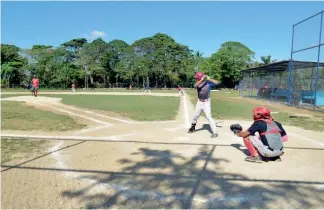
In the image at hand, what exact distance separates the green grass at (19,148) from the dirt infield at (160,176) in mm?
274

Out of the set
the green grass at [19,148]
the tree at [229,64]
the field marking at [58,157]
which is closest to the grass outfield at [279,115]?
the field marking at [58,157]

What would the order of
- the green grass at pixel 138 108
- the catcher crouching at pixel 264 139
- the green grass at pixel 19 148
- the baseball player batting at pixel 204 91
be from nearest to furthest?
the catcher crouching at pixel 264 139 < the green grass at pixel 19 148 < the baseball player batting at pixel 204 91 < the green grass at pixel 138 108

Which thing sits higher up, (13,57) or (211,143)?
(13,57)

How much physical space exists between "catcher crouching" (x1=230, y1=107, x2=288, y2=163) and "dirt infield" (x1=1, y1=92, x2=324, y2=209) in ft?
0.63

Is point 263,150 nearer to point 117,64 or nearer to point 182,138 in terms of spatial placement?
point 182,138

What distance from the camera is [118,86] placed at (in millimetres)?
78938

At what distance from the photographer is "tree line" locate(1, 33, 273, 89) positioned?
6788 centimetres

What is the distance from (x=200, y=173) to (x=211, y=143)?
2.28 meters

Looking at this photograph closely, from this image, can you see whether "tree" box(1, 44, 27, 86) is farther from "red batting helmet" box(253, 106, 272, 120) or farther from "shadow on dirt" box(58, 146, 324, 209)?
"red batting helmet" box(253, 106, 272, 120)

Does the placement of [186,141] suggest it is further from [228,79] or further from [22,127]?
[228,79]

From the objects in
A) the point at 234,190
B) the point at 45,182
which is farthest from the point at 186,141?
the point at 45,182

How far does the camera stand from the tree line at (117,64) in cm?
6788

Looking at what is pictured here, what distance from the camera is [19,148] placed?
20.6 ft

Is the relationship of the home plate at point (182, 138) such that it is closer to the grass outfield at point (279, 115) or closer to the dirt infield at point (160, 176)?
the dirt infield at point (160, 176)
